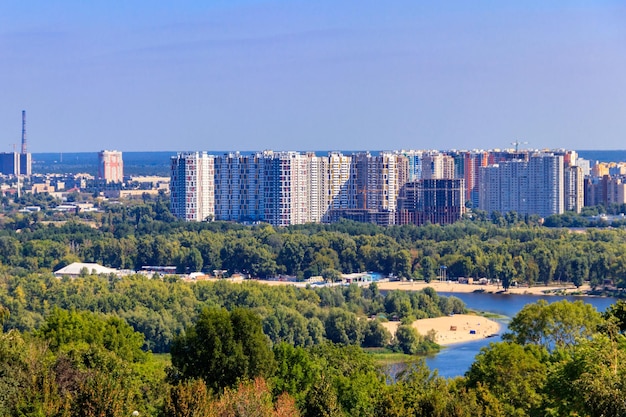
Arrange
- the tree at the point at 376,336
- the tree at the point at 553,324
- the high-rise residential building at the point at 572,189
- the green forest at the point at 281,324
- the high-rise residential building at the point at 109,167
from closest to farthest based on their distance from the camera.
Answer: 1. the green forest at the point at 281,324
2. the tree at the point at 553,324
3. the tree at the point at 376,336
4. the high-rise residential building at the point at 572,189
5. the high-rise residential building at the point at 109,167

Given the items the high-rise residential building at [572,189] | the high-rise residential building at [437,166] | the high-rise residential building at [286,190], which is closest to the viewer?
the high-rise residential building at [286,190]

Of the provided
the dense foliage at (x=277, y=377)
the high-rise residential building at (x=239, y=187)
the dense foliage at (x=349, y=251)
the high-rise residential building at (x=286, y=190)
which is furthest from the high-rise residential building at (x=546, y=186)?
the dense foliage at (x=277, y=377)

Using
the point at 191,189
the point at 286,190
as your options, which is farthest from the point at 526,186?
the point at 191,189

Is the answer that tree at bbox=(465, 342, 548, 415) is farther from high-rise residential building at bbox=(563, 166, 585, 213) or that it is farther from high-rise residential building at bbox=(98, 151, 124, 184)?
high-rise residential building at bbox=(98, 151, 124, 184)

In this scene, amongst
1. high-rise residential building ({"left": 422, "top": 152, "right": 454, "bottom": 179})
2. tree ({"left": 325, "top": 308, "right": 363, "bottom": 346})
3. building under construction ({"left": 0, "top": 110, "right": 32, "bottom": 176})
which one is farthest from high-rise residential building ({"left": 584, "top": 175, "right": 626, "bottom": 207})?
building under construction ({"left": 0, "top": 110, "right": 32, "bottom": 176})

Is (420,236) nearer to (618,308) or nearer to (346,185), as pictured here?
(346,185)

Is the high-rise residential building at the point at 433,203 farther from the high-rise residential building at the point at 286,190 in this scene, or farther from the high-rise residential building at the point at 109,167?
the high-rise residential building at the point at 109,167

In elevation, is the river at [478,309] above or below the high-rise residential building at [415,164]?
below
